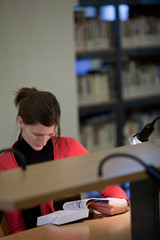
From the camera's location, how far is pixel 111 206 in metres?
1.61

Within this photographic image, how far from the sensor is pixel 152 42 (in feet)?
12.7

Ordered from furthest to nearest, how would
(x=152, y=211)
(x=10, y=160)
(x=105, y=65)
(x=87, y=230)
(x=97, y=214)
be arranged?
1. (x=105, y=65)
2. (x=10, y=160)
3. (x=97, y=214)
4. (x=87, y=230)
5. (x=152, y=211)

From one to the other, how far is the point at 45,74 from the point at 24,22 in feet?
1.46

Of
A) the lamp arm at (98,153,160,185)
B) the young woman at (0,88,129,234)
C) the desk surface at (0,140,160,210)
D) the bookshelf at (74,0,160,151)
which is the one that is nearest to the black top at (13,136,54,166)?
the young woman at (0,88,129,234)

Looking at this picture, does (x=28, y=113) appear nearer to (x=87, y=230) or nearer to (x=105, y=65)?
(x=87, y=230)

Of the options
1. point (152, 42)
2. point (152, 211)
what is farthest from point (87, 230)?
point (152, 42)

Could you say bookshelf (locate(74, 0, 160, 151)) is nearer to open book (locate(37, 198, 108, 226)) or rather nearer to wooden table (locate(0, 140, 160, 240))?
open book (locate(37, 198, 108, 226))

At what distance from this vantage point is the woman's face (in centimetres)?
171

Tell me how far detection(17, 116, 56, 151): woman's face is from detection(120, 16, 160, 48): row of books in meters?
2.14

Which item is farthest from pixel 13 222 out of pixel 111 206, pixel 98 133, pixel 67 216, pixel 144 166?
pixel 98 133

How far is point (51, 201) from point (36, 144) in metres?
0.27

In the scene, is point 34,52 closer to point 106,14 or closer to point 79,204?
point 106,14

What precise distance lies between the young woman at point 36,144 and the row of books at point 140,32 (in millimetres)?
2119

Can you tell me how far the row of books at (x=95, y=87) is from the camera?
11.6 ft
